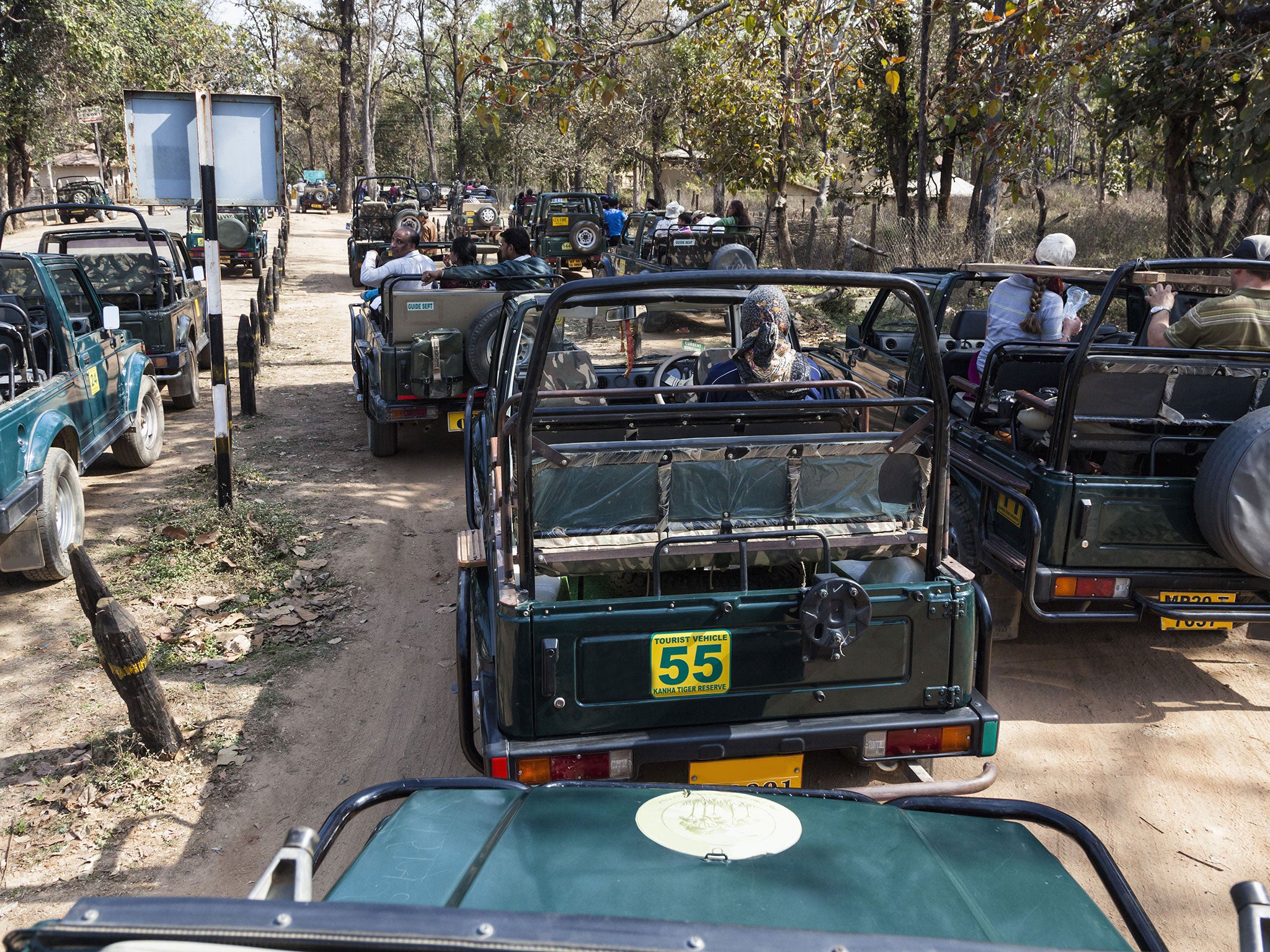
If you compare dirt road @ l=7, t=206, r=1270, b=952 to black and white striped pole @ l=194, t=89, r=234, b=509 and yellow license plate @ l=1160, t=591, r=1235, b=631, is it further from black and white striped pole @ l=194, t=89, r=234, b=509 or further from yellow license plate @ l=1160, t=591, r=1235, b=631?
black and white striped pole @ l=194, t=89, r=234, b=509

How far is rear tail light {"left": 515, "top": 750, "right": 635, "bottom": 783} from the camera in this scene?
3.19m

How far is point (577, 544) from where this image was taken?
11.5 feet

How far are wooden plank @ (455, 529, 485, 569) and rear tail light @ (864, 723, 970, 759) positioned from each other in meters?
1.79

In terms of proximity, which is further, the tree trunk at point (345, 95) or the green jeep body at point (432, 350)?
the tree trunk at point (345, 95)

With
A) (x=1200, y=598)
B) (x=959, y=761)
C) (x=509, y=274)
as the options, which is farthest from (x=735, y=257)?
(x=959, y=761)

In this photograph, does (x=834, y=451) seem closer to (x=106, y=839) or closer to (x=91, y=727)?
(x=106, y=839)

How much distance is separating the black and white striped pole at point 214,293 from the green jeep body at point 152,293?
2.97 metres


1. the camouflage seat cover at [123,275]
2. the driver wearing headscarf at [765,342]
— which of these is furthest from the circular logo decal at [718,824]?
Answer: the camouflage seat cover at [123,275]

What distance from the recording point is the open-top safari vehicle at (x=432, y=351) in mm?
8055

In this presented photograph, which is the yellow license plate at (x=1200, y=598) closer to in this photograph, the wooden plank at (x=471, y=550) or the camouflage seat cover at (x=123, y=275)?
the wooden plank at (x=471, y=550)

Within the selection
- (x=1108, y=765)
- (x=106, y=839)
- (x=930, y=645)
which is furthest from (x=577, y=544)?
(x=1108, y=765)

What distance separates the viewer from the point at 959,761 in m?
4.32

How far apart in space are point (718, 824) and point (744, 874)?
7.5 inches

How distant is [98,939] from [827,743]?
2.47m
